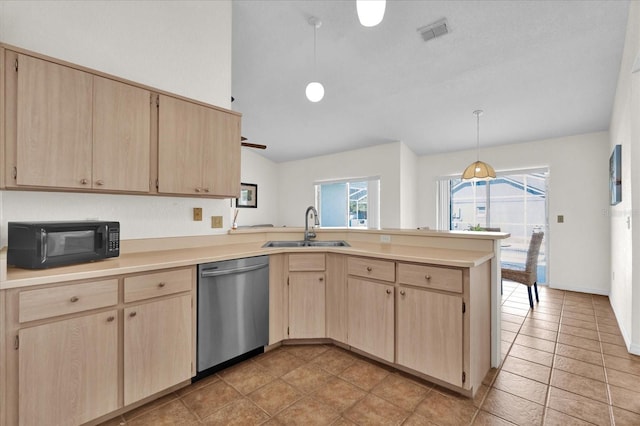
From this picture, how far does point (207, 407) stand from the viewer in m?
1.75

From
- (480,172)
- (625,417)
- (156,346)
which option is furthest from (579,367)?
(156,346)

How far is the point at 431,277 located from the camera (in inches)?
74.6

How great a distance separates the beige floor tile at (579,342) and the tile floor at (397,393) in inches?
0.5

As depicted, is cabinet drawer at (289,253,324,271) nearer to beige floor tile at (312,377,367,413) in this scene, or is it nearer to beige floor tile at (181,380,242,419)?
beige floor tile at (312,377,367,413)

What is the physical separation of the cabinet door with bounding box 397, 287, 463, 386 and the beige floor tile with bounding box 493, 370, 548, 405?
17.3 inches

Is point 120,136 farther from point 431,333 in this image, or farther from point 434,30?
point 434,30

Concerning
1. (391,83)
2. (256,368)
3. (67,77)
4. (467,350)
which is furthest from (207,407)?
(391,83)

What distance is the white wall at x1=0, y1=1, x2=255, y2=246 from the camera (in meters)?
1.82

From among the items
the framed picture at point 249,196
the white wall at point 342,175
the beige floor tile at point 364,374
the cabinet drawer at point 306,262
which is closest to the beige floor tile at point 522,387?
the beige floor tile at point 364,374

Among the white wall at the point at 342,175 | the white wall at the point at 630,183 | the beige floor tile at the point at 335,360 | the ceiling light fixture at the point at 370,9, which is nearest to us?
the ceiling light fixture at the point at 370,9

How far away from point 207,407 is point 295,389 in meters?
0.56

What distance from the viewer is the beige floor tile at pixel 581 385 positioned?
1.86 metres

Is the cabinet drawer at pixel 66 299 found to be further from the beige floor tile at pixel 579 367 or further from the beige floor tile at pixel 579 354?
the beige floor tile at pixel 579 354

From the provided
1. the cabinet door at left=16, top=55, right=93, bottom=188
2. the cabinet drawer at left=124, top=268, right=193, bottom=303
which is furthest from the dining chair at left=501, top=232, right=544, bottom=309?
the cabinet door at left=16, top=55, right=93, bottom=188
